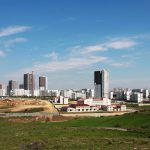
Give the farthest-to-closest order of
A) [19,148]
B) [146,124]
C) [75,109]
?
[75,109], [146,124], [19,148]

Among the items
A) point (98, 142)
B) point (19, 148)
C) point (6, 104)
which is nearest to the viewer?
point (19, 148)

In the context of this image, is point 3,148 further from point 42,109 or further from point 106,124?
point 42,109

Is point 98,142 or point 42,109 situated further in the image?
point 42,109

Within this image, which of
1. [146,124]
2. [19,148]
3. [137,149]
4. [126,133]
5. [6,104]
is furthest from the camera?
[6,104]

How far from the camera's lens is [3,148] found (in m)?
33.4

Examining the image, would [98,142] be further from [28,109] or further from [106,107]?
[106,107]

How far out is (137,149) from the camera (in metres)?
30.5

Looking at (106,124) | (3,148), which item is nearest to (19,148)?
(3,148)

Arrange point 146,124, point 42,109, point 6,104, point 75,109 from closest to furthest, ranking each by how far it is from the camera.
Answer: point 146,124 → point 42,109 → point 75,109 → point 6,104

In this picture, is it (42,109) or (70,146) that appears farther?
(42,109)

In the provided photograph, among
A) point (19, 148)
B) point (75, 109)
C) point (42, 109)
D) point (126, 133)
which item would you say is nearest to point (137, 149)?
point (19, 148)

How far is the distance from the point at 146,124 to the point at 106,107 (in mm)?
86272

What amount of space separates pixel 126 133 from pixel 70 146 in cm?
1283

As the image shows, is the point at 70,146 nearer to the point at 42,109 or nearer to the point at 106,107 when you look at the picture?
the point at 42,109
